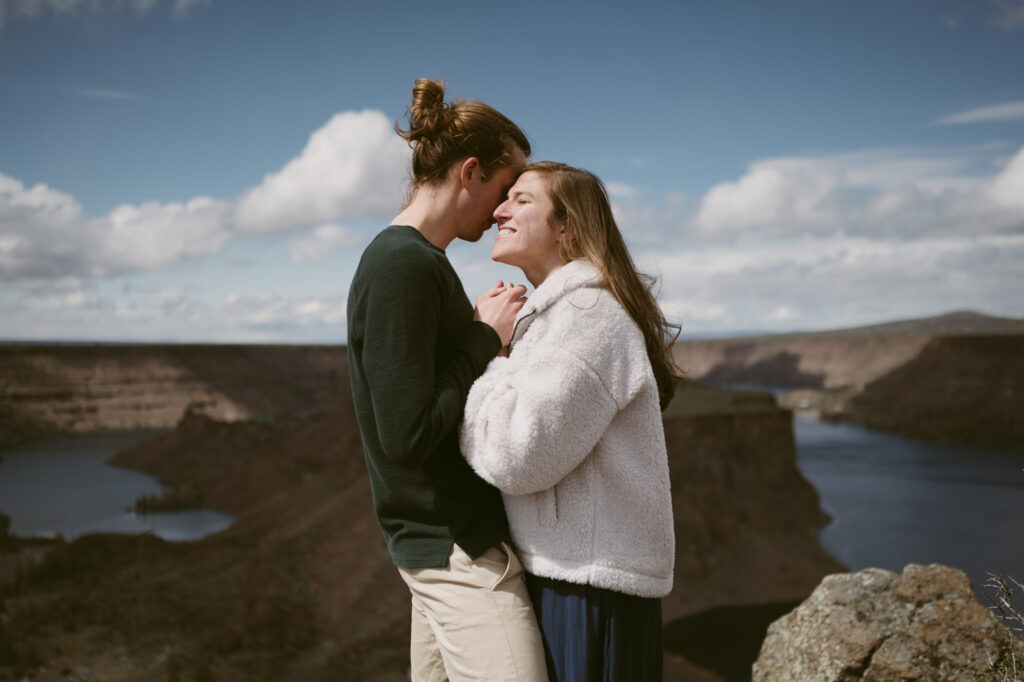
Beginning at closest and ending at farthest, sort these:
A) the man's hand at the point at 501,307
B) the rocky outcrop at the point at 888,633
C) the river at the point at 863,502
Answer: the man's hand at the point at 501,307 → the rocky outcrop at the point at 888,633 → the river at the point at 863,502

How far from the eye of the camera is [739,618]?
3612cm

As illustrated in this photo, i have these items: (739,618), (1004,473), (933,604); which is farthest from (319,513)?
(1004,473)

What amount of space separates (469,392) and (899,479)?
7451cm

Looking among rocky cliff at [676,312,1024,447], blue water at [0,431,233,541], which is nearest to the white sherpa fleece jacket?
blue water at [0,431,233,541]

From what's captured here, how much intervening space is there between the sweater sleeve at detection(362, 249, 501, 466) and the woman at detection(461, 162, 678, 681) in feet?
0.29

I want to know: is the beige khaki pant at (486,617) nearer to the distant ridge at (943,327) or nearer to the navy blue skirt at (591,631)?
the navy blue skirt at (591,631)

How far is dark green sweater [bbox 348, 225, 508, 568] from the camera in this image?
216cm

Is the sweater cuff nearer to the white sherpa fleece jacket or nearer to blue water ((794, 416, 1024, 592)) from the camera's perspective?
the white sherpa fleece jacket

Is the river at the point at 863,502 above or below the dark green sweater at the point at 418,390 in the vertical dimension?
below

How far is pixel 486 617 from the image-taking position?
229 cm

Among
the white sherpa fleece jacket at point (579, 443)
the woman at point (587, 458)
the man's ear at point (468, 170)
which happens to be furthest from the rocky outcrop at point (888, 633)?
the man's ear at point (468, 170)

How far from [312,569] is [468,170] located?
3337cm

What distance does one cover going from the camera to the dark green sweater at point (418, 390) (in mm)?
2164

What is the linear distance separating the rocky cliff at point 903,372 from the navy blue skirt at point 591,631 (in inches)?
→ 2945
